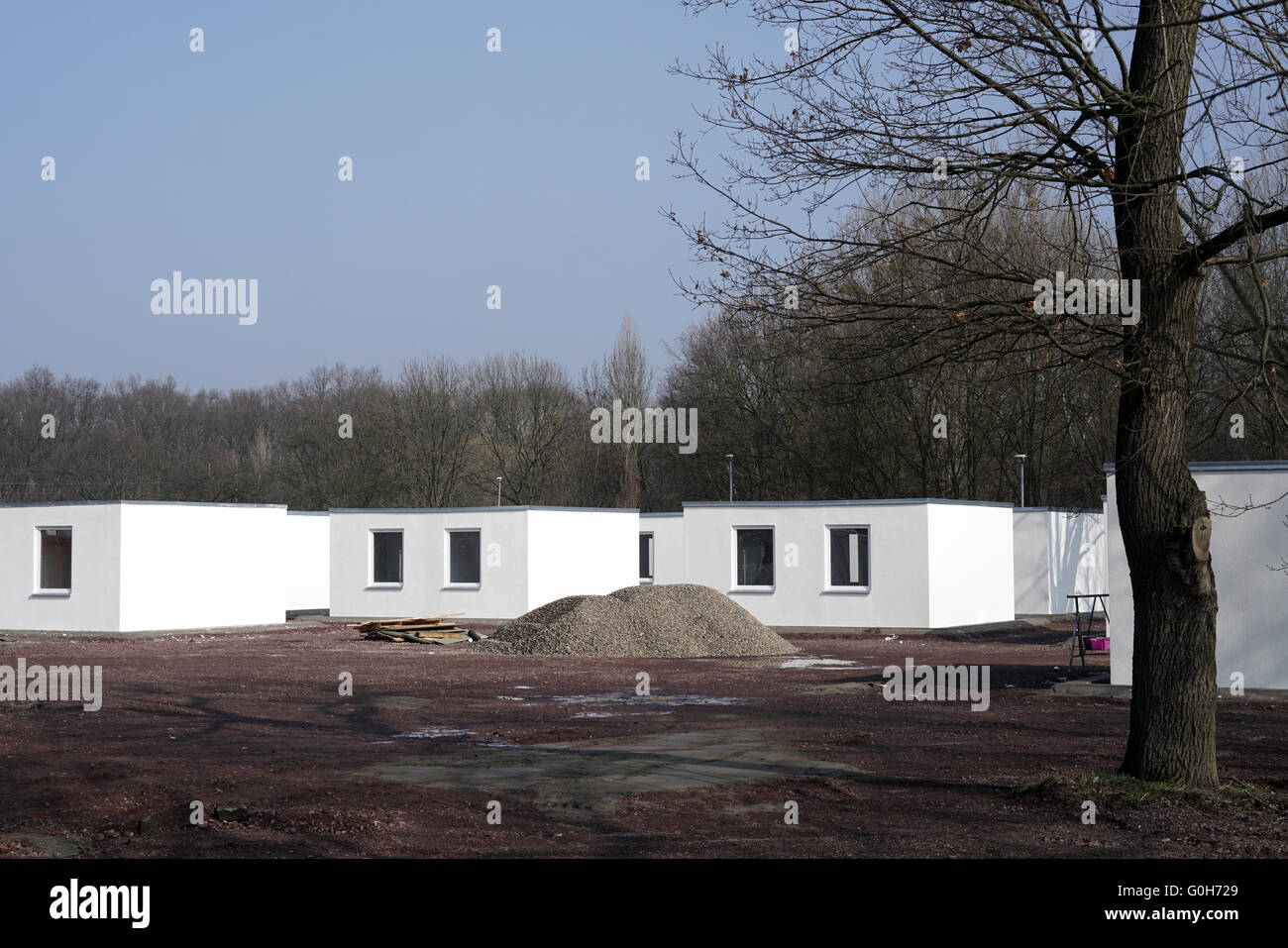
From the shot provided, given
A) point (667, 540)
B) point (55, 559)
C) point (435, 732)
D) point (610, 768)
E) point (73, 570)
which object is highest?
point (667, 540)

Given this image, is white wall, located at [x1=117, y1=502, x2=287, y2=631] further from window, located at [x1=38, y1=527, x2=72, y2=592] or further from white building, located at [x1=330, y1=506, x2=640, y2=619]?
white building, located at [x1=330, y1=506, x2=640, y2=619]

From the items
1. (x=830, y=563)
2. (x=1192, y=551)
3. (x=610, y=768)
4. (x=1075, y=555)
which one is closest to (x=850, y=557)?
(x=830, y=563)

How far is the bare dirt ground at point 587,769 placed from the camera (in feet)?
24.0

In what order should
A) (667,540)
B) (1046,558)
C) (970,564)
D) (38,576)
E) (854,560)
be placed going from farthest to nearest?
1. (667,540)
2. (1046,558)
3. (970,564)
4. (38,576)
5. (854,560)

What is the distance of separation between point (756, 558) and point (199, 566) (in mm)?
12246

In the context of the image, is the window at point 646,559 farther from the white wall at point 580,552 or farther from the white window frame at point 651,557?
the white wall at point 580,552

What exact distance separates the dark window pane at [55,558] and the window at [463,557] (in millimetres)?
8440

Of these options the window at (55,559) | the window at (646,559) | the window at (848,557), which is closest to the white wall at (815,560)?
the window at (848,557)

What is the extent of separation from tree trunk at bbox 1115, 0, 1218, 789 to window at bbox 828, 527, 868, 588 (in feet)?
65.1

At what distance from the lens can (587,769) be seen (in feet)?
32.1

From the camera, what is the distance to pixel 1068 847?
23.2 feet

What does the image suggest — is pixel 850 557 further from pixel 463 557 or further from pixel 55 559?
pixel 55 559

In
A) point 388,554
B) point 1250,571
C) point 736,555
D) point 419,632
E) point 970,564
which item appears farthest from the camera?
point 388,554
